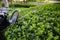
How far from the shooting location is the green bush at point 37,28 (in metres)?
3.28

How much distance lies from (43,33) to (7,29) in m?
1.05

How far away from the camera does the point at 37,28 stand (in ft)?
11.4

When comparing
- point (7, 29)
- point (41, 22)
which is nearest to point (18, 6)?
point (7, 29)

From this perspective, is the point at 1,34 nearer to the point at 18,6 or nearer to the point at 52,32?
the point at 52,32

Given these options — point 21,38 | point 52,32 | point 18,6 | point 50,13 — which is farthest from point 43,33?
point 18,6

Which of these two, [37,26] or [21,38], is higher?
[37,26]

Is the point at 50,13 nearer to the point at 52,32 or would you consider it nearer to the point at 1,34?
the point at 52,32

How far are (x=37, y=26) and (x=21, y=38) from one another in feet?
1.38

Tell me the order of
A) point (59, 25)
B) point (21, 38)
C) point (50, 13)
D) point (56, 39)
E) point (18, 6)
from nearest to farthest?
1. point (56, 39)
2. point (59, 25)
3. point (21, 38)
4. point (50, 13)
5. point (18, 6)

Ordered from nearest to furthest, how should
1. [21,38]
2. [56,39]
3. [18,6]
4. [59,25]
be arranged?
[56,39] → [59,25] → [21,38] → [18,6]

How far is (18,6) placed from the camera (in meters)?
6.74

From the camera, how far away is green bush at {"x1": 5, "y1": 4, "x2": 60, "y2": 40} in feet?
10.8

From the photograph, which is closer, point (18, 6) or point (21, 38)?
point (21, 38)

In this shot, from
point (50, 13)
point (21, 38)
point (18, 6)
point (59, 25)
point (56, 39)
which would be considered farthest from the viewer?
point (18, 6)
